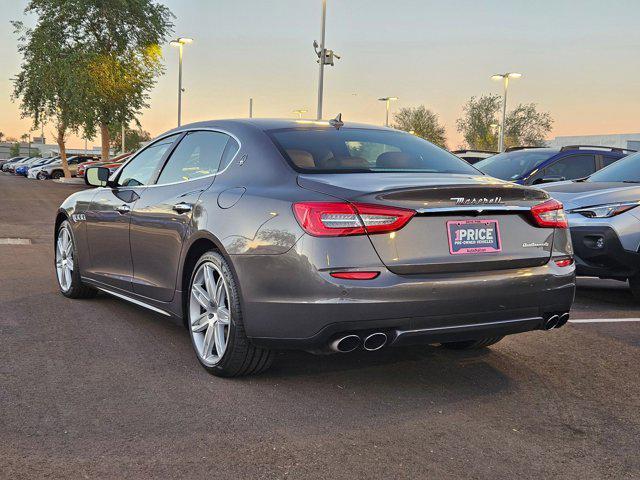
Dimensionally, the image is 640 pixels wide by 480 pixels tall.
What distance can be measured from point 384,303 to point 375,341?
0.22 metres

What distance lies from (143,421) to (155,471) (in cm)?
62

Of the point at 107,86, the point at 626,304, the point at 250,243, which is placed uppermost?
the point at 107,86

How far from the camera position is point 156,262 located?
206 inches

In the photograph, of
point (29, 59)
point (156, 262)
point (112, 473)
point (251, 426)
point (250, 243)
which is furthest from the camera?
point (29, 59)

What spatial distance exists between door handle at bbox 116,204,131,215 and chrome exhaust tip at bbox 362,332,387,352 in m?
2.53

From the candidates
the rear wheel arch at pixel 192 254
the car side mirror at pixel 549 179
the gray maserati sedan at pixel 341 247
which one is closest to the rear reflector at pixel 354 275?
the gray maserati sedan at pixel 341 247

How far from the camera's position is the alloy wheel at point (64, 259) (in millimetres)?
6977

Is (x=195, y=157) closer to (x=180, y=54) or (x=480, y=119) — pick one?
(x=180, y=54)

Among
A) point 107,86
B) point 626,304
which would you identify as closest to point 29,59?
point 107,86

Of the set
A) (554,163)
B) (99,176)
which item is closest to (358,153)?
(99,176)

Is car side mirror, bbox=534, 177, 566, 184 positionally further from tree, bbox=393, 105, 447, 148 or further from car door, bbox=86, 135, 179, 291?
tree, bbox=393, 105, 447, 148

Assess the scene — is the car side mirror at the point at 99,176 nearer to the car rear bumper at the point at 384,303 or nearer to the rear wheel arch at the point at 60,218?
the rear wheel arch at the point at 60,218

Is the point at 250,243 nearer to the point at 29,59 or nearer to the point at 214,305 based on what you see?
the point at 214,305

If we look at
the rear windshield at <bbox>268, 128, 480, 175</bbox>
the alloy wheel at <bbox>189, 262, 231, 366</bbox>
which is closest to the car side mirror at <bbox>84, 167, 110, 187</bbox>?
the alloy wheel at <bbox>189, 262, 231, 366</bbox>
